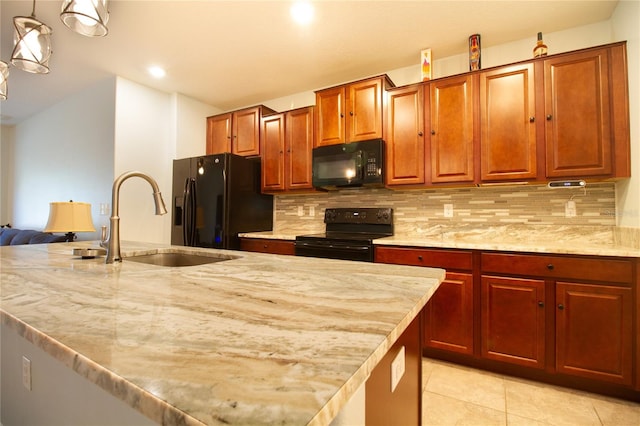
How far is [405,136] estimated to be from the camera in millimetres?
2574

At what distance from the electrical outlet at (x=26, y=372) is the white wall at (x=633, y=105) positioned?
10.5 feet

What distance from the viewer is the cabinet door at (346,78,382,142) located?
267 cm

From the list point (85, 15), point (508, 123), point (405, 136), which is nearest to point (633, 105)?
point (508, 123)

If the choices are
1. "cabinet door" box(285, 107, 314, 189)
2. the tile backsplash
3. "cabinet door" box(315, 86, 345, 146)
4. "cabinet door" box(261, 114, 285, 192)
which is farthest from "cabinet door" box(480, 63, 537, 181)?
"cabinet door" box(261, 114, 285, 192)

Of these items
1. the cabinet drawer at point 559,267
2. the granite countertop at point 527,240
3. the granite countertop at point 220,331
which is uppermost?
the granite countertop at point 527,240

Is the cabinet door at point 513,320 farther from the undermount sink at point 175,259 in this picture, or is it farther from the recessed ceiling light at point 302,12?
the recessed ceiling light at point 302,12

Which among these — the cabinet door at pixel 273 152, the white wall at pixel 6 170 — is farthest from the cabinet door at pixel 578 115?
the white wall at pixel 6 170

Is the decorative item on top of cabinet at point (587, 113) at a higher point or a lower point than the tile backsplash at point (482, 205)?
higher

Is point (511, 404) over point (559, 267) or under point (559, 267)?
under

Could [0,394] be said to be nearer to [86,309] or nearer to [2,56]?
[86,309]

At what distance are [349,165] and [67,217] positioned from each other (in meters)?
2.69

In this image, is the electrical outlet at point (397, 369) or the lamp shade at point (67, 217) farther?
the lamp shade at point (67, 217)

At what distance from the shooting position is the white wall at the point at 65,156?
326cm

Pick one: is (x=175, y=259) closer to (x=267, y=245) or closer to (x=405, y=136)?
(x=267, y=245)
